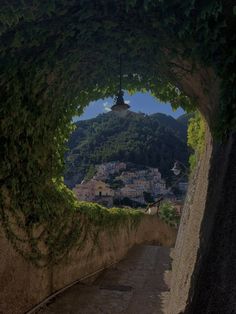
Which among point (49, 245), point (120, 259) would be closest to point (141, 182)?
point (120, 259)

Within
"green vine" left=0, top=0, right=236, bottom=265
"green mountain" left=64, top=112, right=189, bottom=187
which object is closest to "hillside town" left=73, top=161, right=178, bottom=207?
"green mountain" left=64, top=112, right=189, bottom=187

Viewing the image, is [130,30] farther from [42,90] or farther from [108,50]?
[42,90]

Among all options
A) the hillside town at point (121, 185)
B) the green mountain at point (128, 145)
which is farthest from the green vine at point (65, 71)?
the green mountain at point (128, 145)

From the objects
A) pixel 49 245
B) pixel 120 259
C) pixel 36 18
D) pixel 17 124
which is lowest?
→ pixel 120 259

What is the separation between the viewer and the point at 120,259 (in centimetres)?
1521

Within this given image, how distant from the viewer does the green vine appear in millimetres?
4281

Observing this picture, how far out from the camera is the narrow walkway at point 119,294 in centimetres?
790

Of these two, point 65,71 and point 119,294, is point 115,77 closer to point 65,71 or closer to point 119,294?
point 65,71

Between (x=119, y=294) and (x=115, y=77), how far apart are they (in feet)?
16.7

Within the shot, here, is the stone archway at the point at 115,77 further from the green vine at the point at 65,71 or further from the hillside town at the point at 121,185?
the hillside town at the point at 121,185

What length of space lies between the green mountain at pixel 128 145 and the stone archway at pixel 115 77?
85730mm

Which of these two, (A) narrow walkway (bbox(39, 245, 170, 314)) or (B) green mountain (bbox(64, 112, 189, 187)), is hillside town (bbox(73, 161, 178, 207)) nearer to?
(B) green mountain (bbox(64, 112, 189, 187))

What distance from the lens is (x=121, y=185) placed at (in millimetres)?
114375

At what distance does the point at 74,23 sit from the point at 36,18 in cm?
50
